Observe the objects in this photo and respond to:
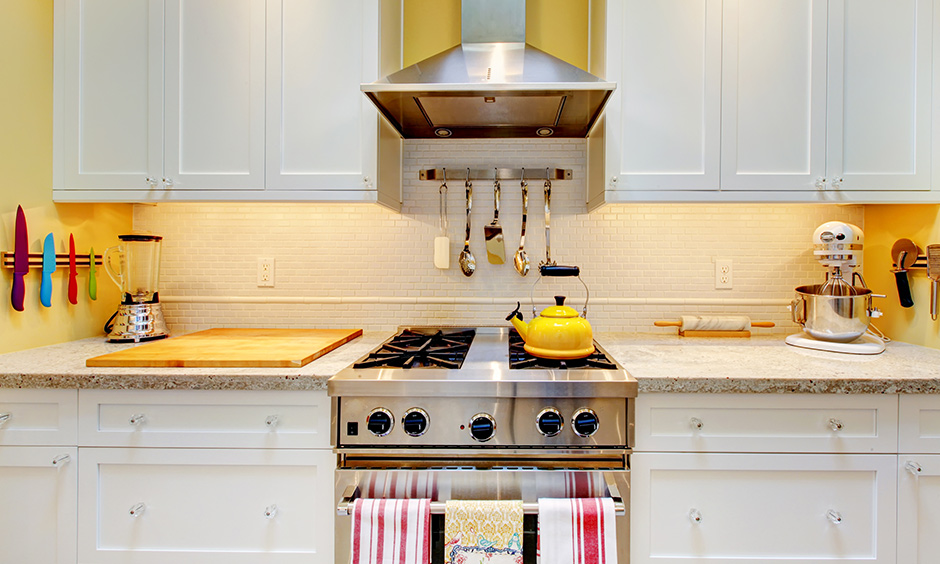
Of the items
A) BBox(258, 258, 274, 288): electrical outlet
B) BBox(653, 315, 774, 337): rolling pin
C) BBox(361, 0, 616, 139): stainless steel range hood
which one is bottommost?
BBox(653, 315, 774, 337): rolling pin

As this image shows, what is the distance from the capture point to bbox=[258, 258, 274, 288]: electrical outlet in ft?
6.26

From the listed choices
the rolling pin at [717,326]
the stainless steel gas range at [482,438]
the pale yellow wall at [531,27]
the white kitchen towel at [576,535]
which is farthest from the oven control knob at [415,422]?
the pale yellow wall at [531,27]

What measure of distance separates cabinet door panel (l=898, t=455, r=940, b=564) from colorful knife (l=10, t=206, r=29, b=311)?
2596 mm

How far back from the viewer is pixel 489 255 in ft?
6.17

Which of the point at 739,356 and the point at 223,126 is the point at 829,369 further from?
the point at 223,126

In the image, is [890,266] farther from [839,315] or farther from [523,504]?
[523,504]

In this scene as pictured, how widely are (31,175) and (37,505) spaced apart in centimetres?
104

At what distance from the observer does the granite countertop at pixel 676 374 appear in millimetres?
1158

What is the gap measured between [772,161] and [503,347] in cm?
110

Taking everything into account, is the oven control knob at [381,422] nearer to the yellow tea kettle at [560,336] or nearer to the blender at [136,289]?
the yellow tea kettle at [560,336]

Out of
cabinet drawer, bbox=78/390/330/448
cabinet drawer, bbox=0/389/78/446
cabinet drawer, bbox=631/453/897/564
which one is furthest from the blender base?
cabinet drawer, bbox=0/389/78/446

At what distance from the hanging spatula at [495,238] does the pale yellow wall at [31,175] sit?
4.97ft

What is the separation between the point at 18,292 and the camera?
1.45 m

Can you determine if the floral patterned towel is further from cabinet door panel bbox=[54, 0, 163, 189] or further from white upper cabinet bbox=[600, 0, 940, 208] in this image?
cabinet door panel bbox=[54, 0, 163, 189]
